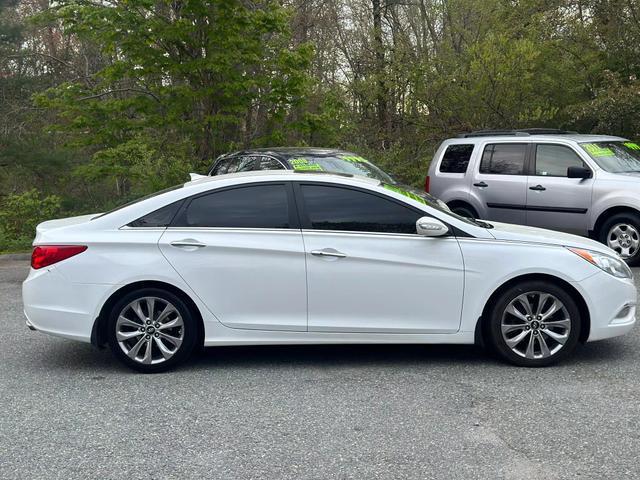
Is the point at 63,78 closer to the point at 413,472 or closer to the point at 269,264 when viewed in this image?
the point at 269,264

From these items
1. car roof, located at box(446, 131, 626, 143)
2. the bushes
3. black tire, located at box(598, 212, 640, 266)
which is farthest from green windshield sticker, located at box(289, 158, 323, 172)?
the bushes

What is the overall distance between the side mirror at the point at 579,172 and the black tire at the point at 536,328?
5.24 metres

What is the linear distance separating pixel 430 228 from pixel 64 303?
2.76m

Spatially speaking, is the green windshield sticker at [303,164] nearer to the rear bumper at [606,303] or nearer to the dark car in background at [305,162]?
the dark car in background at [305,162]

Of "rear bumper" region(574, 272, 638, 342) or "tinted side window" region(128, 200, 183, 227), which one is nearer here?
"rear bumper" region(574, 272, 638, 342)

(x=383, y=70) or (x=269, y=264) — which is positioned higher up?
(x=383, y=70)

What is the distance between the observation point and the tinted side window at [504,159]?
11.4m

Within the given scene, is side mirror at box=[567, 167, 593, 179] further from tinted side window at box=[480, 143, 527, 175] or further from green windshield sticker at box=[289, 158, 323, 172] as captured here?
green windshield sticker at box=[289, 158, 323, 172]

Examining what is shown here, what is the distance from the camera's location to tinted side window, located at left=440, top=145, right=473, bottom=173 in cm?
1207

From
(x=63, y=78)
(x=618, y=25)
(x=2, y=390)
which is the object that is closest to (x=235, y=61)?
(x=618, y=25)

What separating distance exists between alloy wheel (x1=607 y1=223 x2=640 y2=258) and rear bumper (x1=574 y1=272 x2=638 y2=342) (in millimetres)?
4860

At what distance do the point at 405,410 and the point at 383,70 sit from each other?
16444 mm

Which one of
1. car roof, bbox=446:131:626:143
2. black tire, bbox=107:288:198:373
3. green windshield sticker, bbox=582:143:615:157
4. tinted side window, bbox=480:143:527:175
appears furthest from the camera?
tinted side window, bbox=480:143:527:175

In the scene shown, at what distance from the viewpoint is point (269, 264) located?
18.6 feet
